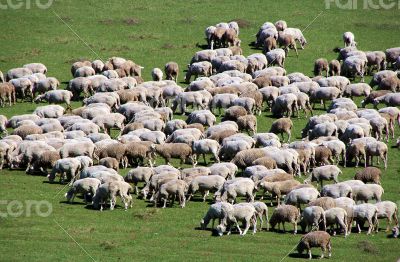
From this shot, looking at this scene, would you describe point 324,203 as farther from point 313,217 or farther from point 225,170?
point 225,170

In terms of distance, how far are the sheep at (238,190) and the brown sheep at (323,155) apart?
5353mm

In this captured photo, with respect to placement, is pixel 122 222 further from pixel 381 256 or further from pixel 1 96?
pixel 1 96

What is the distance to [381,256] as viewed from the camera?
3691cm

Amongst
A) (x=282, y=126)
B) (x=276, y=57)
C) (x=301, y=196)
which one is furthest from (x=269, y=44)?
(x=301, y=196)

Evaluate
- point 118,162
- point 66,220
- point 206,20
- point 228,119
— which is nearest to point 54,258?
point 66,220

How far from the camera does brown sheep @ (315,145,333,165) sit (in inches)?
1805

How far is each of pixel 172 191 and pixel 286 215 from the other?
5.13 m

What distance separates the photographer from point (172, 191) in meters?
41.8

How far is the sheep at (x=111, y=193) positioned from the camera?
41.6 m

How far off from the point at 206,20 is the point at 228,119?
21.2 m

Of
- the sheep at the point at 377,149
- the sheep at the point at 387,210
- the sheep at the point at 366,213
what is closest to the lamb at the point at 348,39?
the sheep at the point at 377,149

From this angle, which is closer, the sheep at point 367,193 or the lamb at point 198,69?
the sheep at point 367,193

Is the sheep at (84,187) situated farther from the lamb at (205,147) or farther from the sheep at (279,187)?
the sheep at (279,187)

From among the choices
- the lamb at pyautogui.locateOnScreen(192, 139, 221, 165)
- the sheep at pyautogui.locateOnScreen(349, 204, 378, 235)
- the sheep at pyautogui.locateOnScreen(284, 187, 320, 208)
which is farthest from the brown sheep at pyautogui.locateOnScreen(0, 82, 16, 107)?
the sheep at pyautogui.locateOnScreen(349, 204, 378, 235)
